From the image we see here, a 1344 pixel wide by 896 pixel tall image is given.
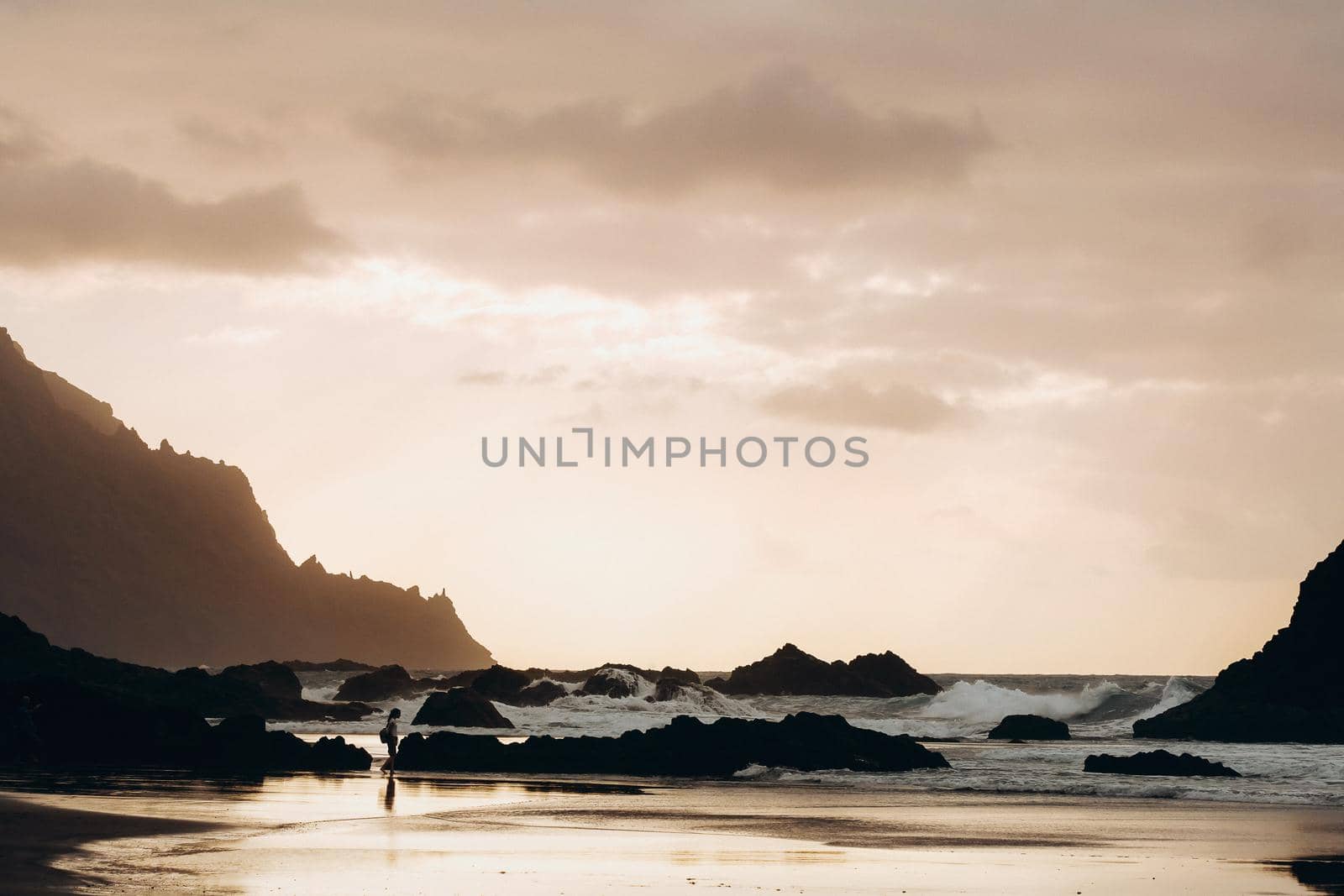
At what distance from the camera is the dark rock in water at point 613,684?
3600 inches

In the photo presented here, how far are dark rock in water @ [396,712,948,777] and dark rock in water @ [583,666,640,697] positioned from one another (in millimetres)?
48023

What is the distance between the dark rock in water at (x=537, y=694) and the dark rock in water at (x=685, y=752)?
44742 mm

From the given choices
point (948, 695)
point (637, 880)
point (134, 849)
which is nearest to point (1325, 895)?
point (637, 880)

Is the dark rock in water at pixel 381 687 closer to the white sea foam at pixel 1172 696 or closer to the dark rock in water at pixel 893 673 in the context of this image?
the dark rock in water at pixel 893 673

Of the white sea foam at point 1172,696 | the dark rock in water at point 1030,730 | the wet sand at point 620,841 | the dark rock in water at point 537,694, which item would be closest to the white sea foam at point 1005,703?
the white sea foam at point 1172,696

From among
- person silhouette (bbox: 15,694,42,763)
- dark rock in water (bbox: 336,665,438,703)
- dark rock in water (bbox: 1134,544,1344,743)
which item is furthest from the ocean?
person silhouette (bbox: 15,694,42,763)

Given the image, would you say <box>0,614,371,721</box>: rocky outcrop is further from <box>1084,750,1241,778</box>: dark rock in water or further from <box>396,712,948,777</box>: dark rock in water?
<box>1084,750,1241,778</box>: dark rock in water

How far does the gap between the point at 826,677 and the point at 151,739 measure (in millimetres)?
88953

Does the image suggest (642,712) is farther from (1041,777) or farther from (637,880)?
(637,880)

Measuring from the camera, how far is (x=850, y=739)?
43.7 m

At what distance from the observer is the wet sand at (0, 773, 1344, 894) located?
60.6 ft

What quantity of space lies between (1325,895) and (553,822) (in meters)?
12.7

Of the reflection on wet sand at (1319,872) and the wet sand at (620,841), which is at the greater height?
the wet sand at (620,841)

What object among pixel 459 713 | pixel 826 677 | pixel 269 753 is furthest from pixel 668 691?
pixel 269 753
